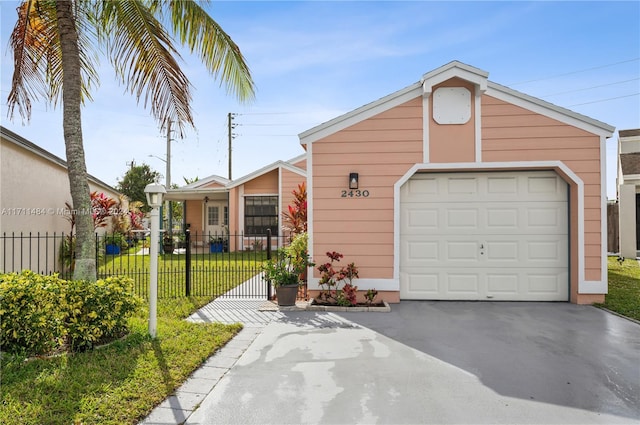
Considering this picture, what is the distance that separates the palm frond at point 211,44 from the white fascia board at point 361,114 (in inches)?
55.7

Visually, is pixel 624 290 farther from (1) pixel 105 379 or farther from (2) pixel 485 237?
(1) pixel 105 379

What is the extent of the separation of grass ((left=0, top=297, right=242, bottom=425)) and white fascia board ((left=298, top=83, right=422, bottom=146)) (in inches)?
149

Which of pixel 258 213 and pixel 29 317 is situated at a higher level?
pixel 258 213

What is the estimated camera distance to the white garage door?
6430 millimetres

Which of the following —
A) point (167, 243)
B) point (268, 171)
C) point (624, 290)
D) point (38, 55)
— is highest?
point (38, 55)

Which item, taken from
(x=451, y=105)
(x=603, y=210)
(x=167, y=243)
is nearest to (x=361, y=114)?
(x=451, y=105)

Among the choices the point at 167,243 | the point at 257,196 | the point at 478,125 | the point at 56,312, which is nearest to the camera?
the point at 56,312

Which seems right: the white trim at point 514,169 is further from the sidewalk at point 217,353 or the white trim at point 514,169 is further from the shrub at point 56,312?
the shrub at point 56,312

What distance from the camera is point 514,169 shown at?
640 cm

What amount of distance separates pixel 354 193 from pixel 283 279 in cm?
206

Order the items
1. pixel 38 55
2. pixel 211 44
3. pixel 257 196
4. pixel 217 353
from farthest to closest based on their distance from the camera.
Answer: pixel 257 196
pixel 38 55
pixel 211 44
pixel 217 353

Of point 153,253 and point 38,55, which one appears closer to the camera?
point 153,253

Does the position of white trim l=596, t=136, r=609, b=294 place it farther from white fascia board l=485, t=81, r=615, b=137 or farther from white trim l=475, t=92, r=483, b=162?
white trim l=475, t=92, r=483, b=162

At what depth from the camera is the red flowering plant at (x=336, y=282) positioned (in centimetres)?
610
